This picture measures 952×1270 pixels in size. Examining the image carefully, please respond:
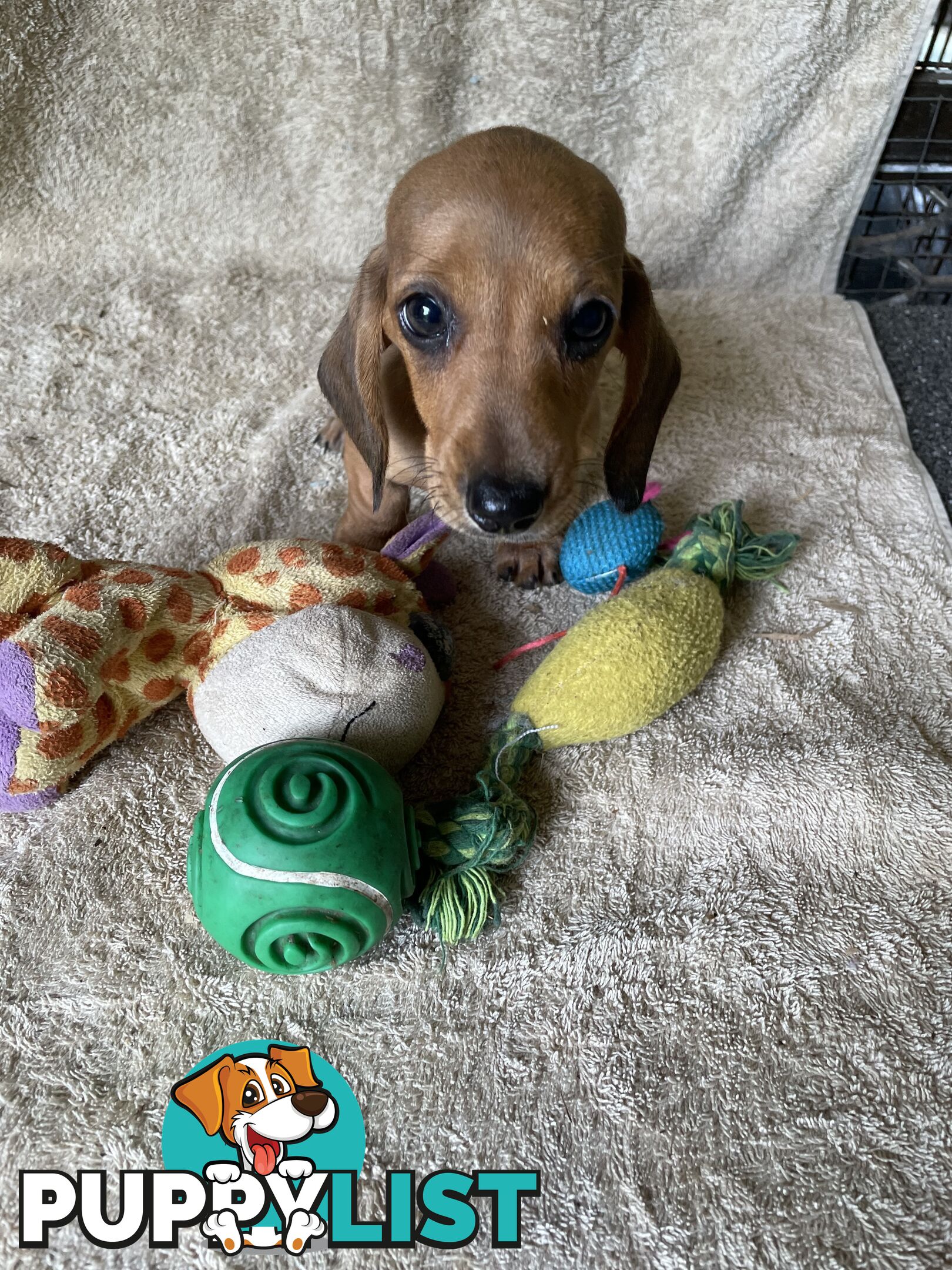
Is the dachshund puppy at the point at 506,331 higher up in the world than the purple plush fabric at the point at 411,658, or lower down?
higher up

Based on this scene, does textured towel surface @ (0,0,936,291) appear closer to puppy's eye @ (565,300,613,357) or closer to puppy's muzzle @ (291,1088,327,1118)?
puppy's eye @ (565,300,613,357)

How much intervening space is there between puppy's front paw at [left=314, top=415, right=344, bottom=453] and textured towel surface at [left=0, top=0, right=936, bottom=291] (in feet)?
3.02

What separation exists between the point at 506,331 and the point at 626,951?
103 cm

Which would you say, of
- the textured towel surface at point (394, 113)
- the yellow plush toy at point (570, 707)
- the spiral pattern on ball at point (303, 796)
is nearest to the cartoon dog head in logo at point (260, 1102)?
the yellow plush toy at point (570, 707)

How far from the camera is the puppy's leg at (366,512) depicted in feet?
6.30

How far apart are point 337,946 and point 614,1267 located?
529mm

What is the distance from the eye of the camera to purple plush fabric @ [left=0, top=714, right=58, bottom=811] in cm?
133

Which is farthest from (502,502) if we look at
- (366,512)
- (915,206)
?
(915,206)

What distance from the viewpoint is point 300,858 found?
3.64ft

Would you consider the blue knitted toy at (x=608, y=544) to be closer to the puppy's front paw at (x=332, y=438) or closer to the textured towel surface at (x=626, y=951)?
the textured towel surface at (x=626, y=951)

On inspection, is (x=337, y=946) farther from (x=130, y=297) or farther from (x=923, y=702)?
(x=130, y=297)

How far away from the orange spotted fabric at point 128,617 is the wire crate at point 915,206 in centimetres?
226

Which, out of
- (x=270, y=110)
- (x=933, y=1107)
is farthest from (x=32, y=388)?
(x=933, y=1107)

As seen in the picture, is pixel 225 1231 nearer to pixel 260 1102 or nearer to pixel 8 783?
pixel 260 1102
